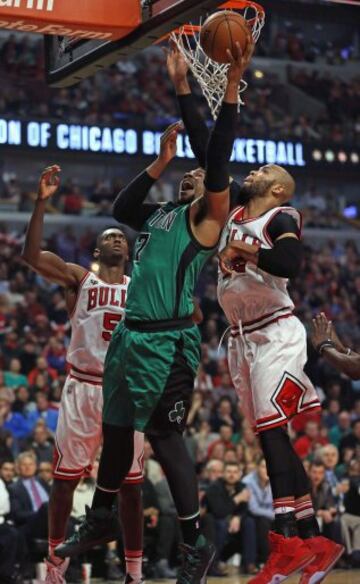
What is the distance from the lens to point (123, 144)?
21.8m

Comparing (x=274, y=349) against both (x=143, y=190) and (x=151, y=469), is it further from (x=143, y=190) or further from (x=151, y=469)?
(x=151, y=469)

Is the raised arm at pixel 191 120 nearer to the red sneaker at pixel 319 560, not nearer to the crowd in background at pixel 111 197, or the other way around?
the red sneaker at pixel 319 560

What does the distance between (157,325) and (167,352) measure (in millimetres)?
168

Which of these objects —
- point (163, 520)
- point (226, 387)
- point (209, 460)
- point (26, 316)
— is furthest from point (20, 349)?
point (163, 520)

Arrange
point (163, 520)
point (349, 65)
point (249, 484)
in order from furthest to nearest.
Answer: point (349, 65) → point (249, 484) → point (163, 520)

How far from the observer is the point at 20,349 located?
16.8m

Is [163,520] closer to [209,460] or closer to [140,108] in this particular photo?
[209,460]

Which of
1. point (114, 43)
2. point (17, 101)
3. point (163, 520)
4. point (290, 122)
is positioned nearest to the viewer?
point (114, 43)

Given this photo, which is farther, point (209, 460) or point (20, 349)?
point (20, 349)

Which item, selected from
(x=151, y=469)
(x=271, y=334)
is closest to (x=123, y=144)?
(x=151, y=469)

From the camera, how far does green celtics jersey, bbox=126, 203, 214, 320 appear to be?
6301mm

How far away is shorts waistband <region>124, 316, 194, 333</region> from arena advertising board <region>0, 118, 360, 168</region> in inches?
462

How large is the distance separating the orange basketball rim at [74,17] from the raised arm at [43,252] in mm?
880

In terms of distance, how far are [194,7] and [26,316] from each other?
1236cm
